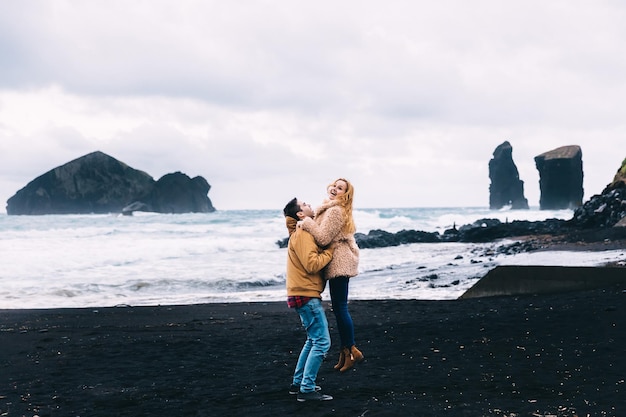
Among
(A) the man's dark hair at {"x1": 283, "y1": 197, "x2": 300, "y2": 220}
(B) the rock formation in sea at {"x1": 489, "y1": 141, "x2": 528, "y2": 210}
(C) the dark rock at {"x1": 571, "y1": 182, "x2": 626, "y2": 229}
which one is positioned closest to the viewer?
(A) the man's dark hair at {"x1": 283, "y1": 197, "x2": 300, "y2": 220}

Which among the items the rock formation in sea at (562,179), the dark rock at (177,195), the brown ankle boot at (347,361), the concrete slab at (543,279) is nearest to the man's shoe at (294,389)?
the brown ankle boot at (347,361)

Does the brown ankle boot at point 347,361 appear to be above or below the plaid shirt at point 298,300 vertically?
below

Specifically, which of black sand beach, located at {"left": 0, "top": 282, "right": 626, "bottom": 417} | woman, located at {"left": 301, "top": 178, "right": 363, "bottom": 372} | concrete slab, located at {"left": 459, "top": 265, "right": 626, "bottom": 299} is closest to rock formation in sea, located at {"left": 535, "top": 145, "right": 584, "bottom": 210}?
concrete slab, located at {"left": 459, "top": 265, "right": 626, "bottom": 299}

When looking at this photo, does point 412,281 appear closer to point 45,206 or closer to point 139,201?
point 139,201

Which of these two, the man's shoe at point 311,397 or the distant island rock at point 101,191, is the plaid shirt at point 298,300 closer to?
the man's shoe at point 311,397

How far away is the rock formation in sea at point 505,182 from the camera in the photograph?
5842 inches

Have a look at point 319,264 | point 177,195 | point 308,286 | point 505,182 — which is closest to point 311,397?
point 308,286

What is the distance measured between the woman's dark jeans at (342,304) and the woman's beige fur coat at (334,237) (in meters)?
0.11

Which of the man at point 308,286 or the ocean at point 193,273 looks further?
the ocean at point 193,273

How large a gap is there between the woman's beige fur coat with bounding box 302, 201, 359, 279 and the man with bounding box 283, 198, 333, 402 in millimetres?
74

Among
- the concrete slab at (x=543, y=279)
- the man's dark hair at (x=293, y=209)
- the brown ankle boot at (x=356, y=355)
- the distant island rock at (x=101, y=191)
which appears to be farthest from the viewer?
the distant island rock at (x=101, y=191)

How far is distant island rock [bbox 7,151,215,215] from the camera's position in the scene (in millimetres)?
141125

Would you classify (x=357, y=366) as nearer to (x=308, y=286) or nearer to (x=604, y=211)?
(x=308, y=286)

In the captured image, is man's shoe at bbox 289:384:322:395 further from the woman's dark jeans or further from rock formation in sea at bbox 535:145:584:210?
rock formation in sea at bbox 535:145:584:210
